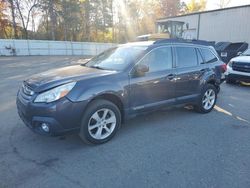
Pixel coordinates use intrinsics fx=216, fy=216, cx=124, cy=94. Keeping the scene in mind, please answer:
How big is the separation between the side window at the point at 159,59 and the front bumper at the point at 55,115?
61.6 inches

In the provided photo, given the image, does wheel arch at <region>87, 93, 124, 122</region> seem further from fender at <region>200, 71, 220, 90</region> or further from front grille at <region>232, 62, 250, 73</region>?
front grille at <region>232, 62, 250, 73</region>

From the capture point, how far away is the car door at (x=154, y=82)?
12.9 feet

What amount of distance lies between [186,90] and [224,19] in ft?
61.7

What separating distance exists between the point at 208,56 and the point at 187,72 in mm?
1143

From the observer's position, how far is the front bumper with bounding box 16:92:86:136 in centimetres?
313

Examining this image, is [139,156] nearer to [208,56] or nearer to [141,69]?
[141,69]

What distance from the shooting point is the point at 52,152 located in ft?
11.1

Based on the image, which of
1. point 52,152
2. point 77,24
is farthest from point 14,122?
point 77,24

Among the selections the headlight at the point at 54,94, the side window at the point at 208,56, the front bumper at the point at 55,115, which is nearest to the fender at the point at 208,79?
the side window at the point at 208,56

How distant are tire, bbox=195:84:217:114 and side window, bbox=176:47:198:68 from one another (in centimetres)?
79

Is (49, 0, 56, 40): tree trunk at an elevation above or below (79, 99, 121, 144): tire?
above

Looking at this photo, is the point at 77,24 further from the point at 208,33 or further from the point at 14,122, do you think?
the point at 14,122

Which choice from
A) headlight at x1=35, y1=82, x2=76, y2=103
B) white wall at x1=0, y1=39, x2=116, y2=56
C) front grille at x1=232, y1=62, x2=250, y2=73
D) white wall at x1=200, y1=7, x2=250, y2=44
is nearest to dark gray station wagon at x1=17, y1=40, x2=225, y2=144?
headlight at x1=35, y1=82, x2=76, y2=103

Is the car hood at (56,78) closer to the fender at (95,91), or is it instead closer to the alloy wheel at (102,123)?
the fender at (95,91)
